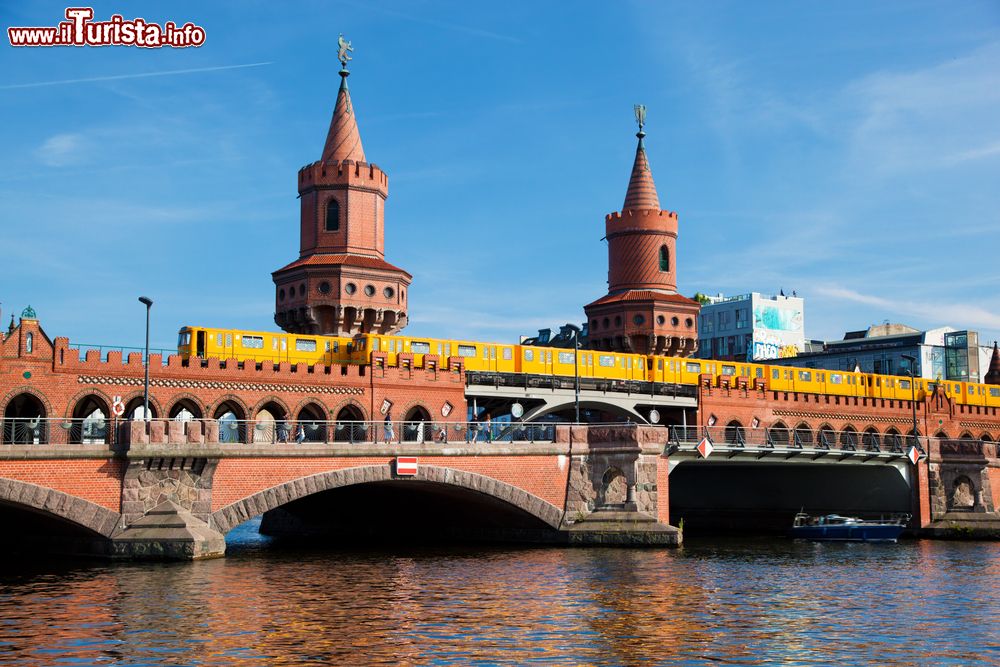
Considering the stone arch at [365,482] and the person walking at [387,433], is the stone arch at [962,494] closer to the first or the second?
the stone arch at [365,482]

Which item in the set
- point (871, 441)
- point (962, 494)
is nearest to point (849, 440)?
point (871, 441)

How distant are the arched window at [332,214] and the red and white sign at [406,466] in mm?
34875

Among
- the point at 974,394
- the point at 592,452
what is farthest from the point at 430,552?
the point at 974,394

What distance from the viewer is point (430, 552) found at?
53188 millimetres

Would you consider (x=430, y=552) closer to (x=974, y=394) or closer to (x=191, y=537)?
(x=191, y=537)

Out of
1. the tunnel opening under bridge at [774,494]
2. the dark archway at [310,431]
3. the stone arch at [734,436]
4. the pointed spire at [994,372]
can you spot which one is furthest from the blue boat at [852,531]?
the pointed spire at [994,372]

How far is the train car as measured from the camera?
67375 mm

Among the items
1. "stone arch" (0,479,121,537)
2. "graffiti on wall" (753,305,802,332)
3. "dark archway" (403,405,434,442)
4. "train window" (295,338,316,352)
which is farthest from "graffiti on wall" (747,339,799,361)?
"stone arch" (0,479,121,537)

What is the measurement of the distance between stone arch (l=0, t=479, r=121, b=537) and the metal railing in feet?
86.3

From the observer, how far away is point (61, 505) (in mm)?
41906

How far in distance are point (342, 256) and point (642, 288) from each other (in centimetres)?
2943

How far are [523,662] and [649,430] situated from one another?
98.9 feet

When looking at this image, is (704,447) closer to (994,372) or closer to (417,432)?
(417,432)

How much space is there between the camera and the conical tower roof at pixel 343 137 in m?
83.1
